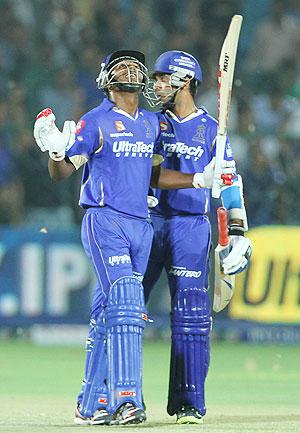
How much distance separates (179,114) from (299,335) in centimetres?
615

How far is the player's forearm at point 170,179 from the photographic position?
7398mm

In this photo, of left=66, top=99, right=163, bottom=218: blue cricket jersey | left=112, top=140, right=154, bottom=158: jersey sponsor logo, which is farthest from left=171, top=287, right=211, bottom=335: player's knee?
left=112, top=140, right=154, bottom=158: jersey sponsor logo

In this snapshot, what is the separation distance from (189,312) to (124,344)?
0.68 m

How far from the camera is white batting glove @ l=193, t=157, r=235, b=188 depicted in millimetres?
7270

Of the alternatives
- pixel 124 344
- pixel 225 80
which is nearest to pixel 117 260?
Answer: pixel 124 344

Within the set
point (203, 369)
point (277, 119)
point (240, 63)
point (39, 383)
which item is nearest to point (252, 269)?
point (277, 119)

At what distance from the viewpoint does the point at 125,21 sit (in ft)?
49.0

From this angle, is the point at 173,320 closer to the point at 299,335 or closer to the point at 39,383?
the point at 39,383

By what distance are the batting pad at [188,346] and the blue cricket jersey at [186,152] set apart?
496 millimetres

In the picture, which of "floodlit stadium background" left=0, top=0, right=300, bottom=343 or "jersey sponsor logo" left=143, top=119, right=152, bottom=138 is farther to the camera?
"floodlit stadium background" left=0, top=0, right=300, bottom=343

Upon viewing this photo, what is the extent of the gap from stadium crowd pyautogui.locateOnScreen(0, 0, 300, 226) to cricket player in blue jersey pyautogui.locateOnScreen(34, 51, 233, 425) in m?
6.02

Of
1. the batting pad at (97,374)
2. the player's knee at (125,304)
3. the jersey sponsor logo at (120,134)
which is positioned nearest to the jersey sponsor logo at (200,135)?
the jersey sponsor logo at (120,134)

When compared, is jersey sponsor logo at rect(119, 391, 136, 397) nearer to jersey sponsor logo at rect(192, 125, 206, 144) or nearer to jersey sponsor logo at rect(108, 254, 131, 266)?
jersey sponsor logo at rect(108, 254, 131, 266)

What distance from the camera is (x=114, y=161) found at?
23.6 feet
